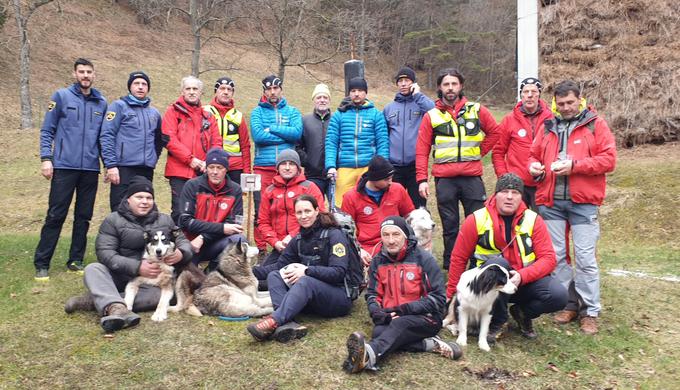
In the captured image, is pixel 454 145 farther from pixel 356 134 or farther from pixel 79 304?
pixel 79 304

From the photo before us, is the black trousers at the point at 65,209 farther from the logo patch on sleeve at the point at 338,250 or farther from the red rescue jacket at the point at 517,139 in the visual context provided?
the red rescue jacket at the point at 517,139

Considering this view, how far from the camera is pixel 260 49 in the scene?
35.0 m

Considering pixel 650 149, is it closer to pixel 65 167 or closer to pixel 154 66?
pixel 65 167

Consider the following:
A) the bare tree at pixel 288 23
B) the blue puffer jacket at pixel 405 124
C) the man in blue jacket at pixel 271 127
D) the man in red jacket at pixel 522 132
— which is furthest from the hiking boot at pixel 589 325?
the bare tree at pixel 288 23

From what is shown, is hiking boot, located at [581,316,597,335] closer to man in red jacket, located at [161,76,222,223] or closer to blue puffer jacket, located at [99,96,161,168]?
man in red jacket, located at [161,76,222,223]

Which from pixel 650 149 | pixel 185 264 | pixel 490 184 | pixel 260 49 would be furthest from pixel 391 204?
pixel 260 49

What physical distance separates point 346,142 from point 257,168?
50.7 inches

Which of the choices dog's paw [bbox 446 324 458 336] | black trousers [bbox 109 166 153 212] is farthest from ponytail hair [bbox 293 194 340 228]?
black trousers [bbox 109 166 153 212]

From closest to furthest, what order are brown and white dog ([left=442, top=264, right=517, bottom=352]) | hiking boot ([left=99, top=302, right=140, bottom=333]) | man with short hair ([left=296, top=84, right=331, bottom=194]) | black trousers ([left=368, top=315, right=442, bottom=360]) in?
1. black trousers ([left=368, top=315, right=442, bottom=360])
2. brown and white dog ([left=442, top=264, right=517, bottom=352])
3. hiking boot ([left=99, top=302, right=140, bottom=333])
4. man with short hair ([left=296, top=84, right=331, bottom=194])

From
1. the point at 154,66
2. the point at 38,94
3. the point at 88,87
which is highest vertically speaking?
the point at 154,66

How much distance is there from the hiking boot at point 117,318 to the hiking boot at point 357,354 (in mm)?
1887

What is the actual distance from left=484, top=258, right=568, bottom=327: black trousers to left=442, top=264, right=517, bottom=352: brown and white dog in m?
0.13

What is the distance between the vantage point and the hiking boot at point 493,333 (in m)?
4.36

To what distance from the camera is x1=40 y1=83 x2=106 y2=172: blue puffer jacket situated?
571 centimetres
